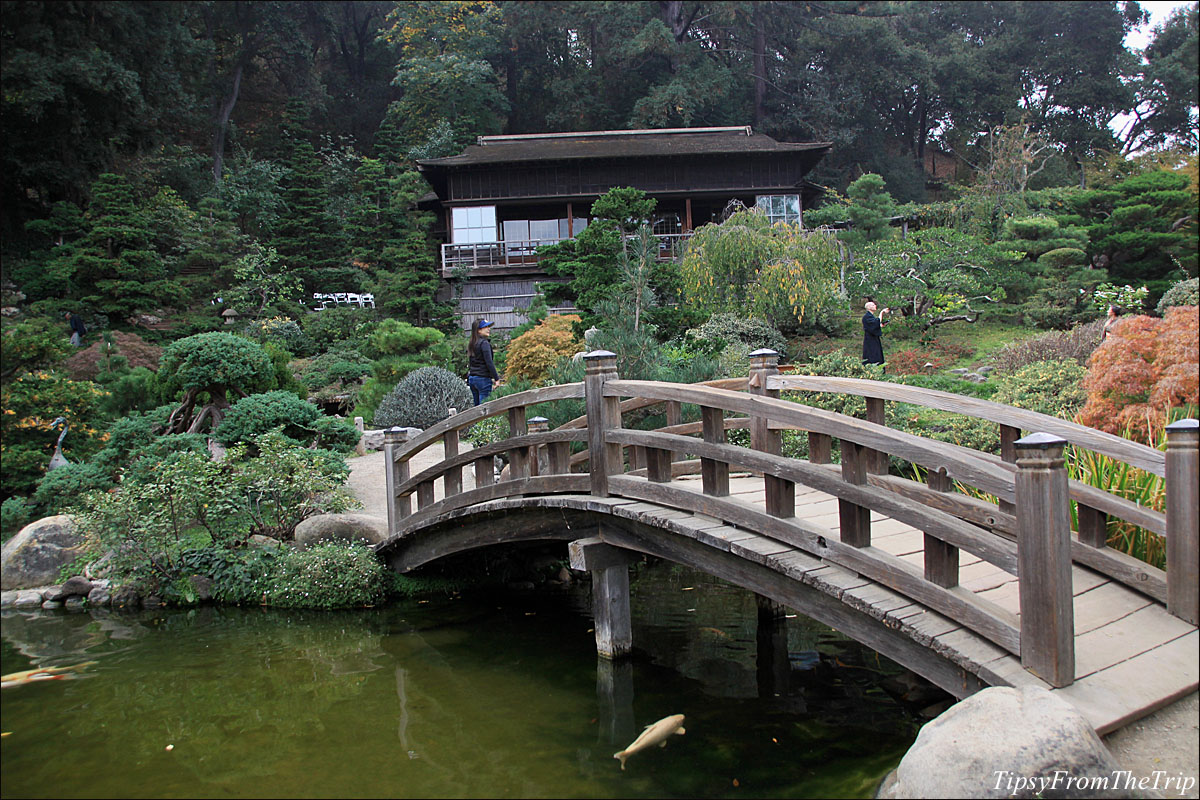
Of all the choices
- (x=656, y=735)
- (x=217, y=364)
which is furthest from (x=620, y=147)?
(x=656, y=735)

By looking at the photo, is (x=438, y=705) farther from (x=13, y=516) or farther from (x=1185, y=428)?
(x=13, y=516)

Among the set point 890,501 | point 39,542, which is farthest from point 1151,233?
point 39,542

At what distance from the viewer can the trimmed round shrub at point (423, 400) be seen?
11820mm

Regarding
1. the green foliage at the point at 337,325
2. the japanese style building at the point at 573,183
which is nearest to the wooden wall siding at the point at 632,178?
the japanese style building at the point at 573,183

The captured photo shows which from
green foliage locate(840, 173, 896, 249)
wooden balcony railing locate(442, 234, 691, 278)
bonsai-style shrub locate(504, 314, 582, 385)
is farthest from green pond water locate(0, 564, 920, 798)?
wooden balcony railing locate(442, 234, 691, 278)

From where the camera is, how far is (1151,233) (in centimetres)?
1496

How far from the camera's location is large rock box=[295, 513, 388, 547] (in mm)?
7914

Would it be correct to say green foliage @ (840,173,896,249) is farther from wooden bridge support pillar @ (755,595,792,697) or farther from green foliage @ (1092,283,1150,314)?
wooden bridge support pillar @ (755,595,792,697)

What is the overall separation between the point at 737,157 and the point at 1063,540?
72.8 ft

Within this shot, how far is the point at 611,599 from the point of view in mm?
5754

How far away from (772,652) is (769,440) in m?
1.61

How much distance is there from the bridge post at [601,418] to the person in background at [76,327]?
15166 millimetres

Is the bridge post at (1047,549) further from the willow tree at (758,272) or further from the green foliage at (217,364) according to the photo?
the willow tree at (758,272)

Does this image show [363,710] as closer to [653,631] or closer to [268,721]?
[268,721]
